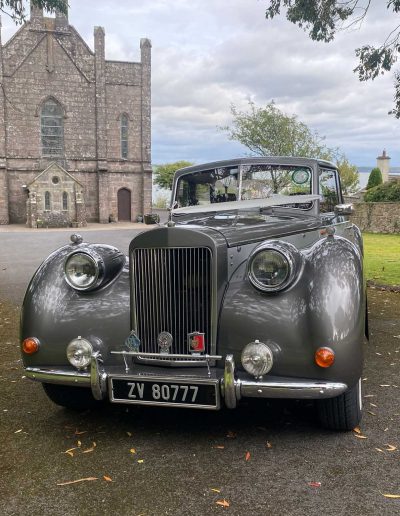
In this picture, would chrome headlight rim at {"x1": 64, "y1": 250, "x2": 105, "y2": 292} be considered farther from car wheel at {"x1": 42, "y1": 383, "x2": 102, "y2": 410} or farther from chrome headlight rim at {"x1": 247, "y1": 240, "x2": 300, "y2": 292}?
chrome headlight rim at {"x1": 247, "y1": 240, "x2": 300, "y2": 292}

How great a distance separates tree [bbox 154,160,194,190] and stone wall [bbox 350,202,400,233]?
1385 inches

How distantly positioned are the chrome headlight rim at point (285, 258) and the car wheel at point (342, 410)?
80cm

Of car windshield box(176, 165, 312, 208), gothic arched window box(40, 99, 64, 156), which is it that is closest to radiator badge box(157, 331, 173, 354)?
car windshield box(176, 165, 312, 208)

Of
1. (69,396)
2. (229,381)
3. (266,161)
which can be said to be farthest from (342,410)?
(266,161)

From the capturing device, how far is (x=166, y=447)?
10.2ft

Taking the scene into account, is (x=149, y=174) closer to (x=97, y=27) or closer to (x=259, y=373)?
(x=97, y=27)

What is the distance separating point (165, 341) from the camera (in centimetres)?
310

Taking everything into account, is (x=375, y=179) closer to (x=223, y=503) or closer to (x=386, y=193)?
(x=386, y=193)

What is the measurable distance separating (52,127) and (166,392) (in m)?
34.0

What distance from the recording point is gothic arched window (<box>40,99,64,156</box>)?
111 ft

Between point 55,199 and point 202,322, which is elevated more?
point 55,199

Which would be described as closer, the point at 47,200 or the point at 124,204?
the point at 47,200

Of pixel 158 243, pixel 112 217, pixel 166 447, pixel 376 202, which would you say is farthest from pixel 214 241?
pixel 112 217

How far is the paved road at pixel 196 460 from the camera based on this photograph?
2500 millimetres
